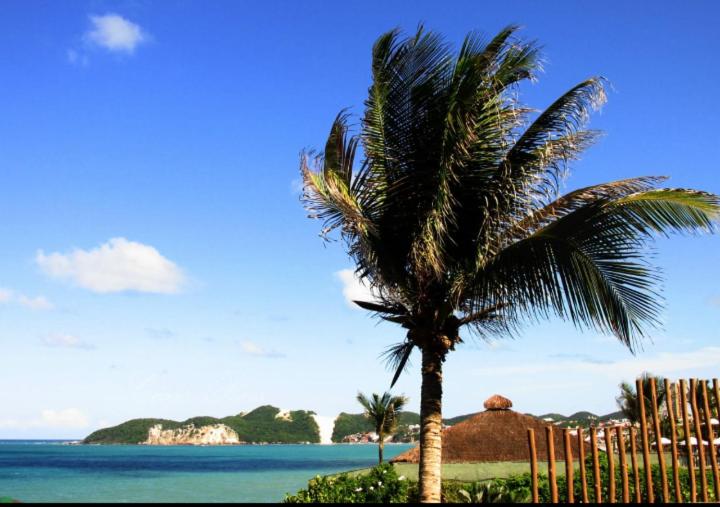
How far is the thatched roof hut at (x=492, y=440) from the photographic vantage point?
2292cm

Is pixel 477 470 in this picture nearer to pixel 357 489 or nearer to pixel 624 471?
pixel 357 489

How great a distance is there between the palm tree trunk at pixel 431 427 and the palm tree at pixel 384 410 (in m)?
25.2

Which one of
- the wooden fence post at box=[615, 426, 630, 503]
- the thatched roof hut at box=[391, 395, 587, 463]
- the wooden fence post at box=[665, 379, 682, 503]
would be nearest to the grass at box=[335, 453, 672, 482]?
the thatched roof hut at box=[391, 395, 587, 463]

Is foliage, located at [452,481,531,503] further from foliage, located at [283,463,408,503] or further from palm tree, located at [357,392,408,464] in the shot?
palm tree, located at [357,392,408,464]

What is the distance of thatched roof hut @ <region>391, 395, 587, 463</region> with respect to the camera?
75.2 feet

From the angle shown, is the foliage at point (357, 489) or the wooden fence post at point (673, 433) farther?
the foliage at point (357, 489)

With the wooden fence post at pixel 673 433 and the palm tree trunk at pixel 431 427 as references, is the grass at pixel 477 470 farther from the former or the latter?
the wooden fence post at pixel 673 433

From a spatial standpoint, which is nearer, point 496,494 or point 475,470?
point 496,494

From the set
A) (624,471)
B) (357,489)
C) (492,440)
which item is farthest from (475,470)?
(624,471)

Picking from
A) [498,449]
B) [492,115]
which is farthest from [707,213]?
[498,449]

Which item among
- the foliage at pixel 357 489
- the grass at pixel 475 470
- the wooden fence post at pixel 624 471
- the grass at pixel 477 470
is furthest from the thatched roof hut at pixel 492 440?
the wooden fence post at pixel 624 471

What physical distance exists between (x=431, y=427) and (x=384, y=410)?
1014 inches

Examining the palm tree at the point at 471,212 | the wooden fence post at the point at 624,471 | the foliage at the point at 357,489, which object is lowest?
the foliage at the point at 357,489

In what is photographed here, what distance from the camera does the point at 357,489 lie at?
13.5 meters
